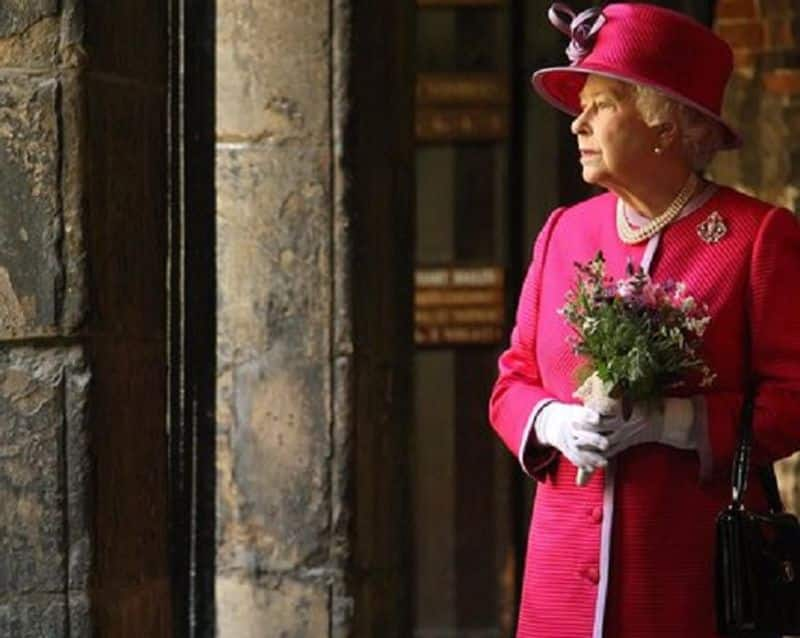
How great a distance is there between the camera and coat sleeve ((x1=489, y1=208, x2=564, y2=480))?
4805 millimetres

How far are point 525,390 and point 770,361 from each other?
0.37m

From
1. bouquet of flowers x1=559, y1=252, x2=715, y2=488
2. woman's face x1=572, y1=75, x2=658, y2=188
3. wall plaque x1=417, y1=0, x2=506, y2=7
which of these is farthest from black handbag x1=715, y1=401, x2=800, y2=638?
wall plaque x1=417, y1=0, x2=506, y2=7

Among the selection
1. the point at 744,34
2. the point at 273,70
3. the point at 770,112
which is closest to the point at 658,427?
the point at 273,70

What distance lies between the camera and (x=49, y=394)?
4348mm

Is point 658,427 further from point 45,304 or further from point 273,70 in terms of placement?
point 273,70

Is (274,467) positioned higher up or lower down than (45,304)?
lower down

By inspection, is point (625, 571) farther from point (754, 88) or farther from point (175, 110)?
point (754, 88)

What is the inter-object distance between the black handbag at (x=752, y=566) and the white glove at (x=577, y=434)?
197mm

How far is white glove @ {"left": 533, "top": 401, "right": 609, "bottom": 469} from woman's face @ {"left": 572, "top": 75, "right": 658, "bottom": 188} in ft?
1.13

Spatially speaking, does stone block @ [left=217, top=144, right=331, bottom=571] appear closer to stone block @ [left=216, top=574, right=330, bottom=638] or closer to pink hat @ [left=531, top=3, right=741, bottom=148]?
stone block @ [left=216, top=574, right=330, bottom=638]

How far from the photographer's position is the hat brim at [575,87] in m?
4.80

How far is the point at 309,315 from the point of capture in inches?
263

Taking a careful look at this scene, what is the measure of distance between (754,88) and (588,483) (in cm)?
468

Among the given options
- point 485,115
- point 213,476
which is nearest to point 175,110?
point 213,476
